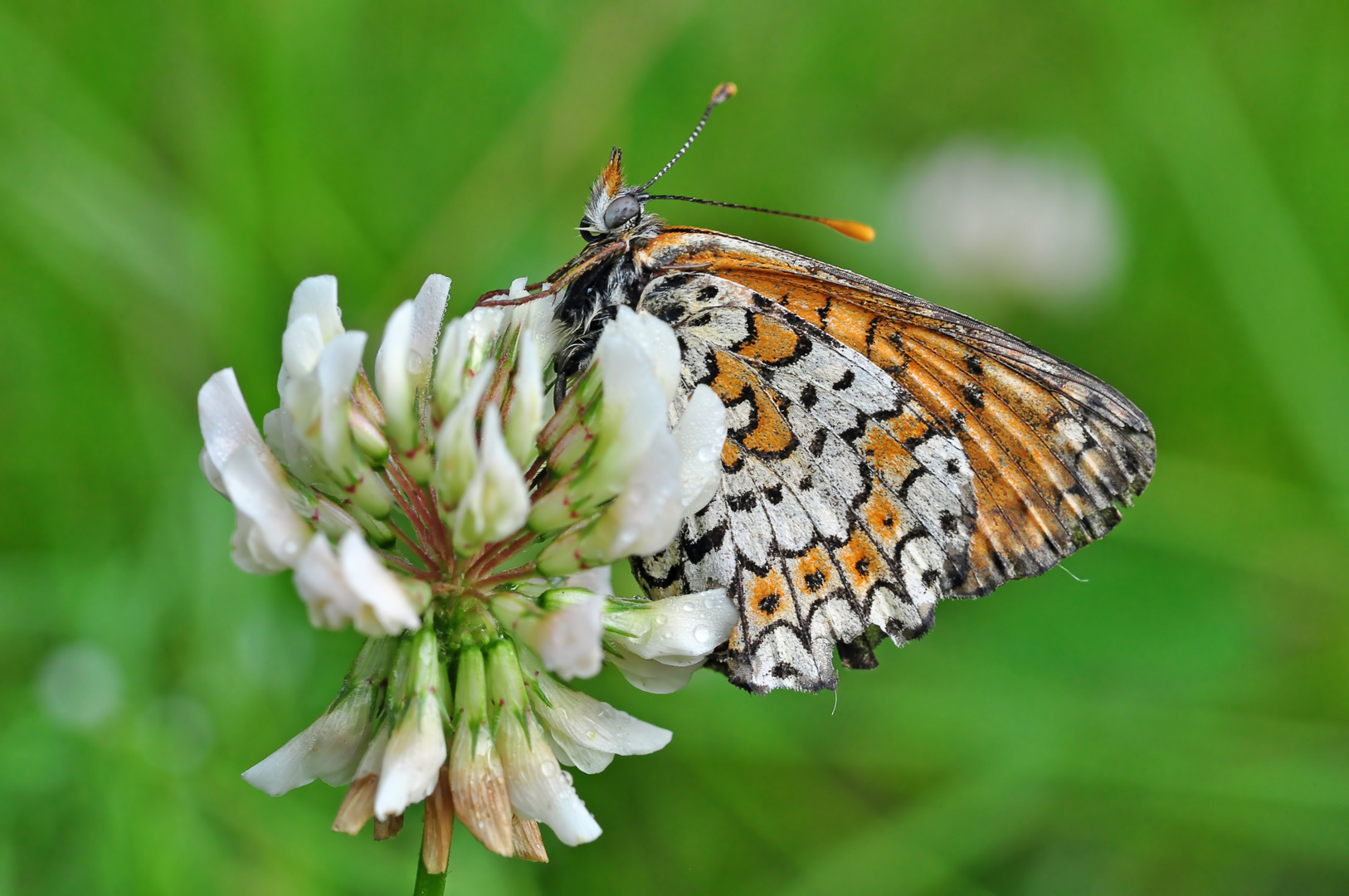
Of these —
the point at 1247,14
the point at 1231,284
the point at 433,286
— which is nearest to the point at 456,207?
the point at 433,286

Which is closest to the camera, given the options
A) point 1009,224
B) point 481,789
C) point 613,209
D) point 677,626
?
point 481,789

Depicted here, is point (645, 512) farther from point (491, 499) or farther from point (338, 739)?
point (338, 739)

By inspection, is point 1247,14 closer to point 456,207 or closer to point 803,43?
point 803,43

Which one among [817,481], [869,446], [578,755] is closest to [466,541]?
[578,755]

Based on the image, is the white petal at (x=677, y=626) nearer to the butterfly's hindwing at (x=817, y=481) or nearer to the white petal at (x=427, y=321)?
the butterfly's hindwing at (x=817, y=481)

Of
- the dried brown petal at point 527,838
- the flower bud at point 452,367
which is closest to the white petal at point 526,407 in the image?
the flower bud at point 452,367

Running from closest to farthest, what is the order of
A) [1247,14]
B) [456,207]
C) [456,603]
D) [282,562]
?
[282,562]
[456,603]
[456,207]
[1247,14]
